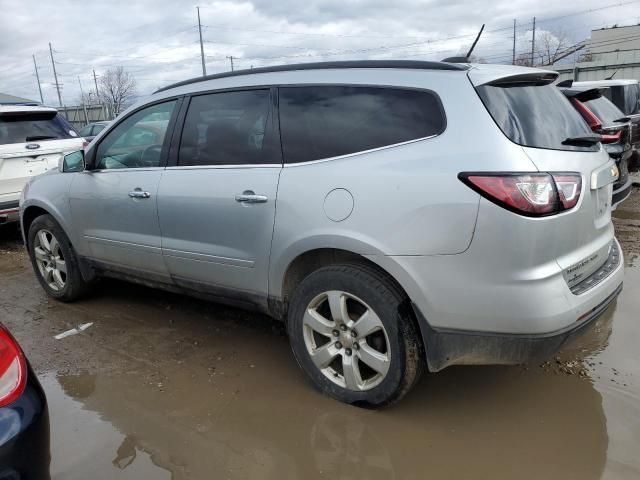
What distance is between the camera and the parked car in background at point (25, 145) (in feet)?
20.9

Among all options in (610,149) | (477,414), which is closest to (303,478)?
(477,414)

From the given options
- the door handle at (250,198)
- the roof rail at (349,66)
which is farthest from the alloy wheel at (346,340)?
the roof rail at (349,66)

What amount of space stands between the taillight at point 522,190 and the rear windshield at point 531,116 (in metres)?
0.20

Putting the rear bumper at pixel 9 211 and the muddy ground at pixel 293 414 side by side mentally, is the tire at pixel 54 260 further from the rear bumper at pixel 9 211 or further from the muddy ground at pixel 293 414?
the rear bumper at pixel 9 211

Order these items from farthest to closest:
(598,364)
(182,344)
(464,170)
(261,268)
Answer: (182,344)
(598,364)
(261,268)
(464,170)

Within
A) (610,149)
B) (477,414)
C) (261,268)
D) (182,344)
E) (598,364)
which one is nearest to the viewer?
(477,414)

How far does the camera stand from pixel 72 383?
11.2ft

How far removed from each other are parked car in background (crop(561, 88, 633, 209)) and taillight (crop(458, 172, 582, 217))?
13.0 ft

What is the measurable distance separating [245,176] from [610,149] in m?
4.81

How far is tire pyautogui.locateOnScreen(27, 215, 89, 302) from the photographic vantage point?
15.0ft

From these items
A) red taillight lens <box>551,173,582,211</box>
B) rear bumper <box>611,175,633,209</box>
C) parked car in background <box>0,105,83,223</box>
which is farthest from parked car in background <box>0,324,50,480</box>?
rear bumper <box>611,175,633,209</box>

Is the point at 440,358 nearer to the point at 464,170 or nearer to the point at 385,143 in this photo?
the point at 464,170

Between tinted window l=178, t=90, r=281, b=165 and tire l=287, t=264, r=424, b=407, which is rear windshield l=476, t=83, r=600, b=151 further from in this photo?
tinted window l=178, t=90, r=281, b=165

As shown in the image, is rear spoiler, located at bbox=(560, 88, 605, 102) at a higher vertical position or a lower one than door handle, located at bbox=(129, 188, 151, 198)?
higher
